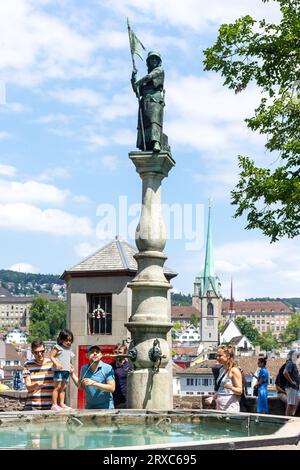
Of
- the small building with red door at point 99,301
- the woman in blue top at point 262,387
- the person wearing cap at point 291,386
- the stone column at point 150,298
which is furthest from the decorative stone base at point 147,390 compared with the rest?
the small building with red door at point 99,301

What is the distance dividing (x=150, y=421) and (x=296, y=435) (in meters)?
2.64

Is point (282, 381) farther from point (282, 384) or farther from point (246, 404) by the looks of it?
point (246, 404)

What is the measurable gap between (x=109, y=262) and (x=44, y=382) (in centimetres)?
1213

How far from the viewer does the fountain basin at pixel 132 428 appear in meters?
7.21

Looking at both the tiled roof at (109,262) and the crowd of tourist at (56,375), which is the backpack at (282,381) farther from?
the tiled roof at (109,262)

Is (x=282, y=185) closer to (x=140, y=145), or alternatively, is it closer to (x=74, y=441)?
(x=140, y=145)

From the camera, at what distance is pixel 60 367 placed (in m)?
9.60

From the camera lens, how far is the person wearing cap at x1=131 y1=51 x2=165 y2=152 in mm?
11859

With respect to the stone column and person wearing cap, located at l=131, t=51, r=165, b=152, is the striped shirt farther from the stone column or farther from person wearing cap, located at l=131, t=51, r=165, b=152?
person wearing cap, located at l=131, t=51, r=165, b=152

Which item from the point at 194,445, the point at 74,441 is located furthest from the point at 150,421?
the point at 194,445

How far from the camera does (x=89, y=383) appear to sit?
9664 mm

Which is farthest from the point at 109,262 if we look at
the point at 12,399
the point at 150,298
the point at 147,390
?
the point at 147,390

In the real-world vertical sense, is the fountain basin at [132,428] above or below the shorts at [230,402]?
below

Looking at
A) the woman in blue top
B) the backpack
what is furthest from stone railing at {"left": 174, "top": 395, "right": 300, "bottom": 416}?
the backpack
